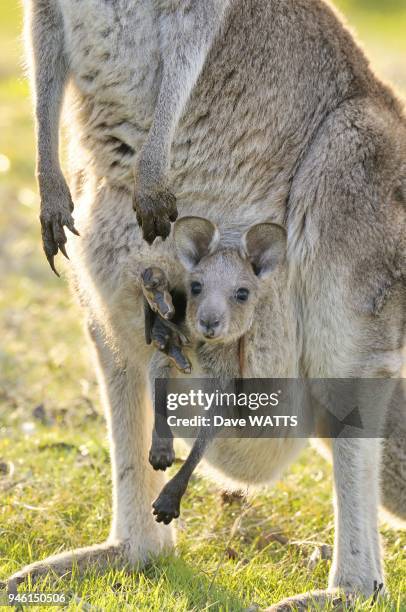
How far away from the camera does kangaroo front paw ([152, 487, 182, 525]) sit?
354 cm

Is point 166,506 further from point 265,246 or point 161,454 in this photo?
point 265,246

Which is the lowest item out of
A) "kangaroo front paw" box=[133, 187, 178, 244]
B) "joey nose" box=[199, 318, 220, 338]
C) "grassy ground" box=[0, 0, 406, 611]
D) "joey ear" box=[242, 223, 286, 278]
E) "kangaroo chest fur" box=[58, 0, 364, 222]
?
"grassy ground" box=[0, 0, 406, 611]

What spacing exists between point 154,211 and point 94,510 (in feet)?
4.57

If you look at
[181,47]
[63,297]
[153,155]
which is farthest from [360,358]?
[63,297]

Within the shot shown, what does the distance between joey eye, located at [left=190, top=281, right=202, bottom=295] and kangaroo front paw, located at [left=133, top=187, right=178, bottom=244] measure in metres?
0.19

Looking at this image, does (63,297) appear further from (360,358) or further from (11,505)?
(360,358)

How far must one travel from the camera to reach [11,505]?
432 centimetres

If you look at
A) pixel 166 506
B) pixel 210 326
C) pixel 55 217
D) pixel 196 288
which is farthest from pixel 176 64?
pixel 166 506

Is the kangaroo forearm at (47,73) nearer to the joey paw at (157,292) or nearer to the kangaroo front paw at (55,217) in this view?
the kangaroo front paw at (55,217)

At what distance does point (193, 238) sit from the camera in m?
3.75

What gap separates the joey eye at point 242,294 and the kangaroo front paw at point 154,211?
0.99 feet

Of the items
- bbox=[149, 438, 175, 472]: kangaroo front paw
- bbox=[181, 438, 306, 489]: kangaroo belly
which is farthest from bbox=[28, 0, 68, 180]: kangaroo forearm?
bbox=[181, 438, 306, 489]: kangaroo belly

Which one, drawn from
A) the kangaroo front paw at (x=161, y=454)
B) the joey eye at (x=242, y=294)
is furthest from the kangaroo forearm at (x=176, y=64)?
the kangaroo front paw at (x=161, y=454)

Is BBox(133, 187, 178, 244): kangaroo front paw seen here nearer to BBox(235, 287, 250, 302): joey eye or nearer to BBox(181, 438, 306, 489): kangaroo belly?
BBox(235, 287, 250, 302): joey eye
